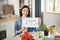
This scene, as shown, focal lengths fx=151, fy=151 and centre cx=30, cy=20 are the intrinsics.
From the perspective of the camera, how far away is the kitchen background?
6.61ft

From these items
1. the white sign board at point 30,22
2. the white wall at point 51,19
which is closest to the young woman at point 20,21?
the white sign board at point 30,22

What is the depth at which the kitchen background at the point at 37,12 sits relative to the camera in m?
2.02

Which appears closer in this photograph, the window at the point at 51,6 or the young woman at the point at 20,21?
the young woman at the point at 20,21

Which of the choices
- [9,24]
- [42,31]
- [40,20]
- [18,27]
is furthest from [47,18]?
[9,24]

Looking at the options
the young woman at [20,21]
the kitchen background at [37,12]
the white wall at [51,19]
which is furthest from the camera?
the white wall at [51,19]

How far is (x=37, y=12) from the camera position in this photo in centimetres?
226

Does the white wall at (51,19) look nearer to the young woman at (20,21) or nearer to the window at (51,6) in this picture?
the window at (51,6)

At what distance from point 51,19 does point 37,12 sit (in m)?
0.29

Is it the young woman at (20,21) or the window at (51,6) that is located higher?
the window at (51,6)

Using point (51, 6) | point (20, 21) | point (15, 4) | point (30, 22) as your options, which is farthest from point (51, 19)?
point (15, 4)

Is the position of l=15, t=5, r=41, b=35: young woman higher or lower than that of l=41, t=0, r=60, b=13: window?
lower

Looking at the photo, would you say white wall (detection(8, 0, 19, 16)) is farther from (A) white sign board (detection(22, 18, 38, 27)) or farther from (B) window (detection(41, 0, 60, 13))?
(B) window (detection(41, 0, 60, 13))

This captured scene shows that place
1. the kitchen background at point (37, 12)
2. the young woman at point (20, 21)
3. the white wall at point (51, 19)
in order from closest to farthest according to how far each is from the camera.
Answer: the kitchen background at point (37, 12), the young woman at point (20, 21), the white wall at point (51, 19)

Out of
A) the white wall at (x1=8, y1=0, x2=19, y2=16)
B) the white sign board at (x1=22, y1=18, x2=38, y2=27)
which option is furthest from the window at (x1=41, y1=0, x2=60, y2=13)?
the white wall at (x1=8, y1=0, x2=19, y2=16)
